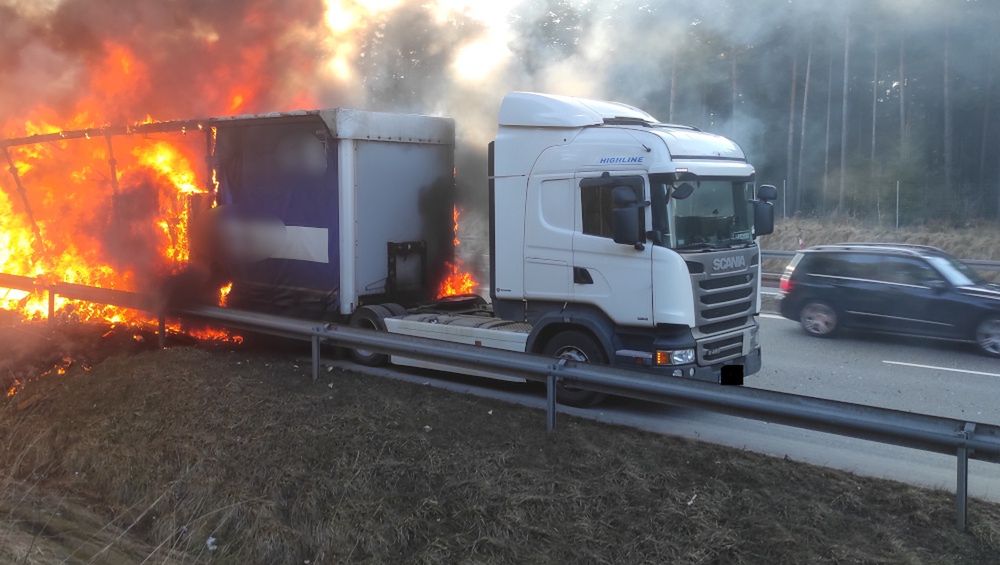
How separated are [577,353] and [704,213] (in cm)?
175

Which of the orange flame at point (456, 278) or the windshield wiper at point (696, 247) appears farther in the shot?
the orange flame at point (456, 278)

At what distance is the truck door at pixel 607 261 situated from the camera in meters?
7.28

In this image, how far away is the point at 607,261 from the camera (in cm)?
748

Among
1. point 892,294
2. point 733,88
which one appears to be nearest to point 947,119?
point 733,88

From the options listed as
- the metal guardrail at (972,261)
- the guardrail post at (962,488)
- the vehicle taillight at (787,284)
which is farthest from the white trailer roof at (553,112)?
the metal guardrail at (972,261)

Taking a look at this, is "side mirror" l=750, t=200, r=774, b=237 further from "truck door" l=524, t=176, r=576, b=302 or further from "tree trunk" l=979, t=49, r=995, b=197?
"tree trunk" l=979, t=49, r=995, b=197

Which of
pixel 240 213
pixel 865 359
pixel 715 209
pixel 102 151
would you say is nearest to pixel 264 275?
pixel 240 213

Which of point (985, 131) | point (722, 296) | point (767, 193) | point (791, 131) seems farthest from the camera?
point (791, 131)

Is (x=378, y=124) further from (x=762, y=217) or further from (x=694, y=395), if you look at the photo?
(x=694, y=395)

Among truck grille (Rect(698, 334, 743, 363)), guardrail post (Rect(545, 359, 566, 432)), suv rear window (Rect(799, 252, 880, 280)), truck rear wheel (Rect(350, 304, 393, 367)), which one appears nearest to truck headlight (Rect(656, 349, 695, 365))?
truck grille (Rect(698, 334, 743, 363))

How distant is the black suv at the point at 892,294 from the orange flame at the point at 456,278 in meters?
5.63

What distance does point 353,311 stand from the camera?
30.8 ft

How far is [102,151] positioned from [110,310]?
2710 mm

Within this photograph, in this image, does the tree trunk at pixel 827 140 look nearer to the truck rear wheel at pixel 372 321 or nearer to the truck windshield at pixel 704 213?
the truck windshield at pixel 704 213
